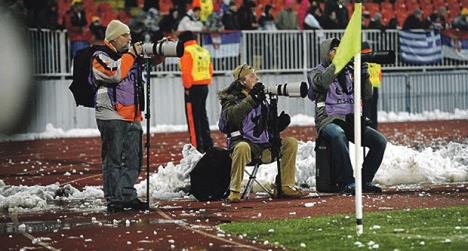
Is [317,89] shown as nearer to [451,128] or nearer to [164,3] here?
[451,128]

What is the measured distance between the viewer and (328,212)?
1348 centimetres

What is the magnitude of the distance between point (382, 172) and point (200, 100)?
261 inches

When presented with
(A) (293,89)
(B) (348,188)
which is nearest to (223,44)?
(B) (348,188)

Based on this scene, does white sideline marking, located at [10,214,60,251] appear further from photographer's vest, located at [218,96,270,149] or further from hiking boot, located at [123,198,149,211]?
photographer's vest, located at [218,96,270,149]

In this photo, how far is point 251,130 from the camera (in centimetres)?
1535

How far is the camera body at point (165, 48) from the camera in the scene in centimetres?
1423

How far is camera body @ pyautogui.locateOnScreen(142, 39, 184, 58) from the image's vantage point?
1423cm

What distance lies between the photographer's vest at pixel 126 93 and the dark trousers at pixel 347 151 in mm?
→ 2419

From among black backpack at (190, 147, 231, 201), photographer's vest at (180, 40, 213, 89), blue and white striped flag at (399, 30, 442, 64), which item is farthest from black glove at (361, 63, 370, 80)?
blue and white striped flag at (399, 30, 442, 64)

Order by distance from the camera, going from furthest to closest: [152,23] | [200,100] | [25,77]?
[152,23], [25,77], [200,100]

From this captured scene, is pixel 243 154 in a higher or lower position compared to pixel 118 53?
lower

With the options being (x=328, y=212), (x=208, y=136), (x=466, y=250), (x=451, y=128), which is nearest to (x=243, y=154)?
(x=328, y=212)

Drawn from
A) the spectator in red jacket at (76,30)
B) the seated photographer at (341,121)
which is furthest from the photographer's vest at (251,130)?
the spectator in red jacket at (76,30)

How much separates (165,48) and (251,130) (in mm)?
1720
